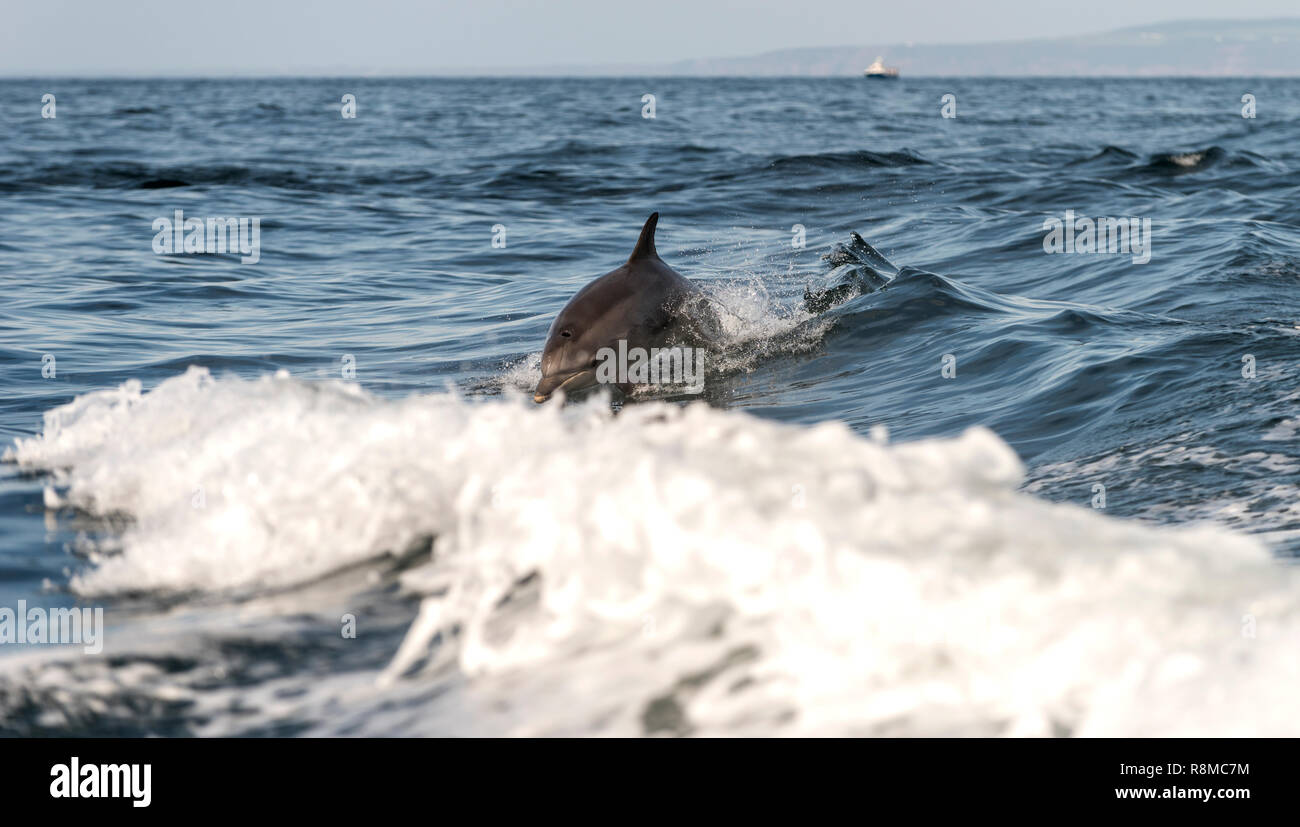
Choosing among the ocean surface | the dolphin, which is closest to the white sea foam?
the ocean surface

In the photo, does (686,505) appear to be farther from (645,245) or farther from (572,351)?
(645,245)

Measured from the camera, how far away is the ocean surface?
275 cm

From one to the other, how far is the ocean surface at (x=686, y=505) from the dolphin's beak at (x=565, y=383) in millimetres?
260

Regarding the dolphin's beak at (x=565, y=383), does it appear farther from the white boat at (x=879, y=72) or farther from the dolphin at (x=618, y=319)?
the white boat at (x=879, y=72)

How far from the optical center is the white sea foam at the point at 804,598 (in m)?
2.66

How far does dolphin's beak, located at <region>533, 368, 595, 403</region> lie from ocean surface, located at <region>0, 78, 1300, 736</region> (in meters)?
0.26

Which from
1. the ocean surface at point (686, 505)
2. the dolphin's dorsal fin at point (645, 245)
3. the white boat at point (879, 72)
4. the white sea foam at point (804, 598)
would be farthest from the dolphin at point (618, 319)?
the white boat at point (879, 72)

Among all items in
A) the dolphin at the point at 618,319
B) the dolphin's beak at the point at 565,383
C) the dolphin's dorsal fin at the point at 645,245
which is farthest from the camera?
the dolphin's dorsal fin at the point at 645,245

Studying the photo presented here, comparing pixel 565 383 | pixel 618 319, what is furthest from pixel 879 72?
pixel 565 383

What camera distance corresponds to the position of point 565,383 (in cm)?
784

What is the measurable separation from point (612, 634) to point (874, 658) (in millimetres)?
687

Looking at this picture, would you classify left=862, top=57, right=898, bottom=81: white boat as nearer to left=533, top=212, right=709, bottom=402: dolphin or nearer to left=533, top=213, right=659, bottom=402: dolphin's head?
left=533, top=212, right=709, bottom=402: dolphin

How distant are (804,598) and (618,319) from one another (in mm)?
5343
